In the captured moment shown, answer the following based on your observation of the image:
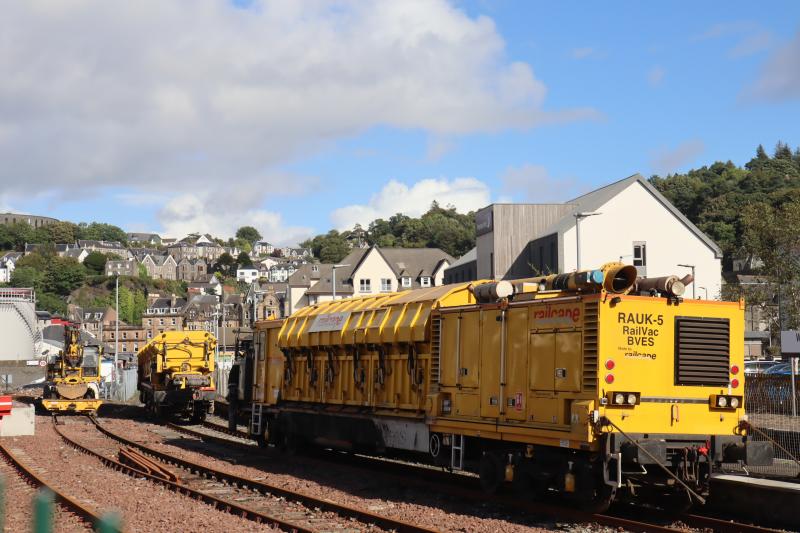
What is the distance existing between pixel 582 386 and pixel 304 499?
5344mm

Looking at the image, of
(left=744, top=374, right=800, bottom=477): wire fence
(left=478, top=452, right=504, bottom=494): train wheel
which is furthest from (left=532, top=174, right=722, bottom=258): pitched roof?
(left=478, top=452, right=504, bottom=494): train wheel

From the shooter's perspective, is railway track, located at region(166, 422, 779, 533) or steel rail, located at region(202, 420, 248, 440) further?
steel rail, located at region(202, 420, 248, 440)

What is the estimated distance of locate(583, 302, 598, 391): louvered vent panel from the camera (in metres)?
12.9

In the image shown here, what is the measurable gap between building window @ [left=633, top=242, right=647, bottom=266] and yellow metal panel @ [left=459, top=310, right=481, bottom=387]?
48459 millimetres

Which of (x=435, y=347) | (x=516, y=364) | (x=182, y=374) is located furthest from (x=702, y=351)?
(x=182, y=374)

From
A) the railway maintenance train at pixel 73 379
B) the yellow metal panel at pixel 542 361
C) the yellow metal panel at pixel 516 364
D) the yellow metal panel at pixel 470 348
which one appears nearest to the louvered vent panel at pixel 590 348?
the yellow metal panel at pixel 542 361

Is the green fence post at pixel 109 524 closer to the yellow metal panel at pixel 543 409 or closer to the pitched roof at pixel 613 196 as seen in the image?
the yellow metal panel at pixel 543 409

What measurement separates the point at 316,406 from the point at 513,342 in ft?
26.5

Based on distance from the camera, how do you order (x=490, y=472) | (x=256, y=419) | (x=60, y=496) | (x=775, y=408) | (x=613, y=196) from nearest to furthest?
(x=490, y=472), (x=60, y=496), (x=775, y=408), (x=256, y=419), (x=613, y=196)

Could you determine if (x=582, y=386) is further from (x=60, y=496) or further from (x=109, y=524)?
(x=109, y=524)

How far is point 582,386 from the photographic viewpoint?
13094mm

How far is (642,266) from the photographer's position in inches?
2441

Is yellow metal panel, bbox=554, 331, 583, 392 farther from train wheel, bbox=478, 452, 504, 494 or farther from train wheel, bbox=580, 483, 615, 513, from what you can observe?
train wheel, bbox=478, 452, 504, 494

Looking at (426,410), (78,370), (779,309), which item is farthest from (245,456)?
(779,309)
